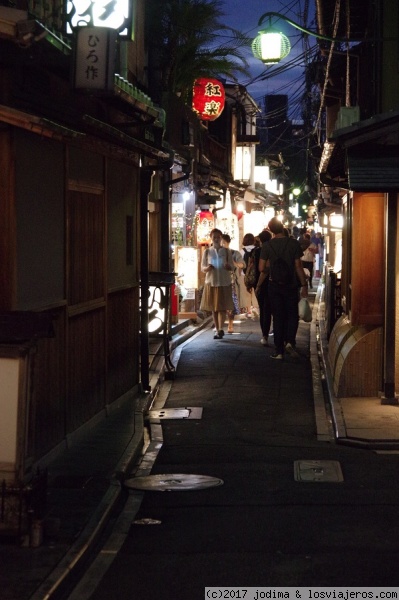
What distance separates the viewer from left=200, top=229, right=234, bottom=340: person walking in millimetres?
21109

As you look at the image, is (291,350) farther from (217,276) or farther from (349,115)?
(349,115)

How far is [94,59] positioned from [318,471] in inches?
197

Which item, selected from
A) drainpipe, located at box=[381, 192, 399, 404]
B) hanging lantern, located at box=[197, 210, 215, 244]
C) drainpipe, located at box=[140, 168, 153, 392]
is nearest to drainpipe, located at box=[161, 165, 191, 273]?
hanging lantern, located at box=[197, 210, 215, 244]

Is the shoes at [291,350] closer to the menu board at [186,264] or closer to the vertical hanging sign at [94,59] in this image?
the menu board at [186,264]

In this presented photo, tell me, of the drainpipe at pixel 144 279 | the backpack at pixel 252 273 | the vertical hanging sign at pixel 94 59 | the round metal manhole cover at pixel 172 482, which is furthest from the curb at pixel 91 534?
the backpack at pixel 252 273

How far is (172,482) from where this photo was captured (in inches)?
384

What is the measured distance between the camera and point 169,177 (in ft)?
78.7

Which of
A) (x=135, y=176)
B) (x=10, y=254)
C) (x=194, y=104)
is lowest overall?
(x=10, y=254)

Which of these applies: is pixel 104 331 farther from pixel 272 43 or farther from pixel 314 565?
pixel 272 43

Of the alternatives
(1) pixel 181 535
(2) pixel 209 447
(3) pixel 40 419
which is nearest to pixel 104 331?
(2) pixel 209 447

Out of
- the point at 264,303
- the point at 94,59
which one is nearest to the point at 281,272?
the point at 264,303

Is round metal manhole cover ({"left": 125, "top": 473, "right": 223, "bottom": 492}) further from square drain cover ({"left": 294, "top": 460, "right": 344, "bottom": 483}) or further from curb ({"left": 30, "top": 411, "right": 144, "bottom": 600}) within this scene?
square drain cover ({"left": 294, "top": 460, "right": 344, "bottom": 483})

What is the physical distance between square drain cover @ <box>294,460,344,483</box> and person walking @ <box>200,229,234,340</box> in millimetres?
10651

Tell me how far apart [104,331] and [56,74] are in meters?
3.78
